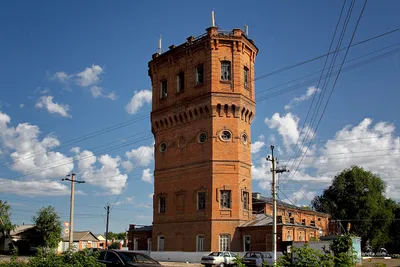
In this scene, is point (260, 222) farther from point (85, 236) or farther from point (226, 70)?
point (85, 236)

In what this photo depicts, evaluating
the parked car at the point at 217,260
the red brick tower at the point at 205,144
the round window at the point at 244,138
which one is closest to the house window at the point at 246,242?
the red brick tower at the point at 205,144

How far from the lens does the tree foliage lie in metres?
69.8

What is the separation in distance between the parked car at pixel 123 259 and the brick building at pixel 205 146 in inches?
817

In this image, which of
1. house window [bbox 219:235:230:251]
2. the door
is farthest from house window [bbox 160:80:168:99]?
the door

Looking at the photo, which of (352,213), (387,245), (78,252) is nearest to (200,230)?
(78,252)

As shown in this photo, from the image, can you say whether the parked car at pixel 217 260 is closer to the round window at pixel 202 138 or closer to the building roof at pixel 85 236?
the round window at pixel 202 138

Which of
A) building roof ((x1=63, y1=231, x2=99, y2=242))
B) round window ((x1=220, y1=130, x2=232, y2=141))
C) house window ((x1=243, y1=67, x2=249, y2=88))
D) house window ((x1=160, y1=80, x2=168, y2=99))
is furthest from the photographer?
building roof ((x1=63, y1=231, x2=99, y2=242))

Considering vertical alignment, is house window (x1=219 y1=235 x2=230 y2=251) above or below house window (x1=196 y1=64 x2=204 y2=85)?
below

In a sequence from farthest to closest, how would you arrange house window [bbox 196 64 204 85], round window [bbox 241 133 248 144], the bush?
house window [bbox 196 64 204 85] → round window [bbox 241 133 248 144] → the bush

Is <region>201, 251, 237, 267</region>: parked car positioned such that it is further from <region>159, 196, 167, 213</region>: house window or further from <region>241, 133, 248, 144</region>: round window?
<region>241, 133, 248, 144</region>: round window

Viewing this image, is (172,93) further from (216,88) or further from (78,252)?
(78,252)

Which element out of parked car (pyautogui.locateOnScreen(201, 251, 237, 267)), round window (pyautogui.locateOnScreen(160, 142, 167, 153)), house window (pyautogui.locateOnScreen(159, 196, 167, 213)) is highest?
round window (pyautogui.locateOnScreen(160, 142, 167, 153))

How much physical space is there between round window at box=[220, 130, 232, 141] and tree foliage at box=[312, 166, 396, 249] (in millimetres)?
35945

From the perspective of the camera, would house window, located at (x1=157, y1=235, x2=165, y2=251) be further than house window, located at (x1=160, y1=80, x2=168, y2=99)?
No
